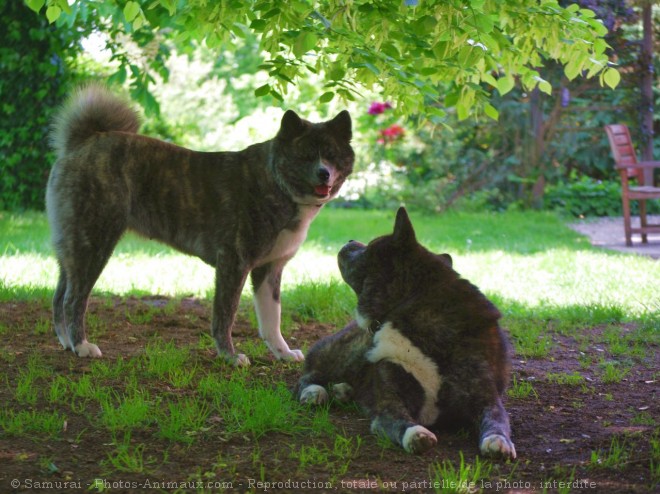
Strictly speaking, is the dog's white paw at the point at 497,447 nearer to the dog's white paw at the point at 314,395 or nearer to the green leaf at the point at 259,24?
the dog's white paw at the point at 314,395

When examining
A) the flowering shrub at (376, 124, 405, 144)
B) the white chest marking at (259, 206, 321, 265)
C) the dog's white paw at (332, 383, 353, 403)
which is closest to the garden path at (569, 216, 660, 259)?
the flowering shrub at (376, 124, 405, 144)

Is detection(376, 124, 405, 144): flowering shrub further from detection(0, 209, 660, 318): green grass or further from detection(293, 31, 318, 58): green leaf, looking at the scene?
detection(293, 31, 318, 58): green leaf

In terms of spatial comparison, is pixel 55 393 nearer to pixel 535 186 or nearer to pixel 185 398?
pixel 185 398

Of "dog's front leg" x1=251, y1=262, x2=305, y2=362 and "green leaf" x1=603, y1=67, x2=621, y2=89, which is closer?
"green leaf" x1=603, y1=67, x2=621, y2=89

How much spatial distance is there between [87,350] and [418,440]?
240 centimetres

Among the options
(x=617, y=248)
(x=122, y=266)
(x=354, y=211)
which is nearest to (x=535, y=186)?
(x=354, y=211)

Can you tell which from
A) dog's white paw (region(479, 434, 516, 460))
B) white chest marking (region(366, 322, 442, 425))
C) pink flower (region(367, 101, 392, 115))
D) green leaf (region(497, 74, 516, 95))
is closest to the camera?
dog's white paw (region(479, 434, 516, 460))

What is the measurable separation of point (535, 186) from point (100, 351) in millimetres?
11285

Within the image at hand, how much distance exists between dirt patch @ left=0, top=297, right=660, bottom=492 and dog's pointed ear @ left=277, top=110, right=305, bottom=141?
1.40m

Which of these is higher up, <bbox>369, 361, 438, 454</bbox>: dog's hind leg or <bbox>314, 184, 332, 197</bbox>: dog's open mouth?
<bbox>314, 184, 332, 197</bbox>: dog's open mouth

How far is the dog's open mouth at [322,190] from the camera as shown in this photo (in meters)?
4.53

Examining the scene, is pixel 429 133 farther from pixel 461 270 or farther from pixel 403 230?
pixel 403 230

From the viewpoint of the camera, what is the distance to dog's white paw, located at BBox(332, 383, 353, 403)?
3725mm

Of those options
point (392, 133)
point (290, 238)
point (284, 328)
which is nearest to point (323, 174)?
point (290, 238)
